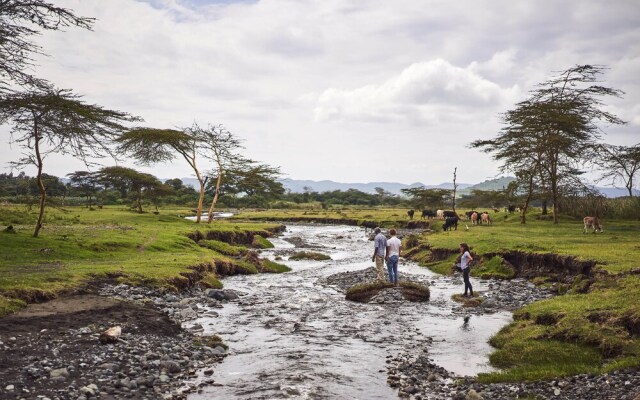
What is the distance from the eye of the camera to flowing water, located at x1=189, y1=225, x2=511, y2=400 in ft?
42.2

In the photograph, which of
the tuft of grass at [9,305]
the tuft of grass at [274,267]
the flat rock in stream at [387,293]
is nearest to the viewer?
the tuft of grass at [9,305]

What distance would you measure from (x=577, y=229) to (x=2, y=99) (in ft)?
150

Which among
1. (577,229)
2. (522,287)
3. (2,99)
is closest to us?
(2,99)

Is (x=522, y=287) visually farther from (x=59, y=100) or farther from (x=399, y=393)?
(x=59, y=100)

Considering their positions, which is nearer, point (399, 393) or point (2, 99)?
point (399, 393)

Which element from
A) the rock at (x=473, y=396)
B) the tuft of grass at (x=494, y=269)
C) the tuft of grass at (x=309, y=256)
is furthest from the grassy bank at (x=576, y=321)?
the tuft of grass at (x=309, y=256)

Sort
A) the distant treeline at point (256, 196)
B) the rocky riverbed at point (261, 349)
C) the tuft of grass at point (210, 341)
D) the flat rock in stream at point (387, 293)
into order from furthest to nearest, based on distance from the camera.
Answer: the distant treeline at point (256, 196), the flat rock in stream at point (387, 293), the tuft of grass at point (210, 341), the rocky riverbed at point (261, 349)

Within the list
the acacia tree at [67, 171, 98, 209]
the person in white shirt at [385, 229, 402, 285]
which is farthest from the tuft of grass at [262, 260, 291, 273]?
the acacia tree at [67, 171, 98, 209]

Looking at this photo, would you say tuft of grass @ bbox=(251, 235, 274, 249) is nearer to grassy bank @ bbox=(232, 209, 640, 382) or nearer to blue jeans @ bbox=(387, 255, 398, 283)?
grassy bank @ bbox=(232, 209, 640, 382)

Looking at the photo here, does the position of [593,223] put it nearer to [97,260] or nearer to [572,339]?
[572,339]

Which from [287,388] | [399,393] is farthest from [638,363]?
[287,388]

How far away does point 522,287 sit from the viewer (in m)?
26.5

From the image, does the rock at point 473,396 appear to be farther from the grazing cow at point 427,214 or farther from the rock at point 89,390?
the grazing cow at point 427,214

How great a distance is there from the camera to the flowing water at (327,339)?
506 inches
